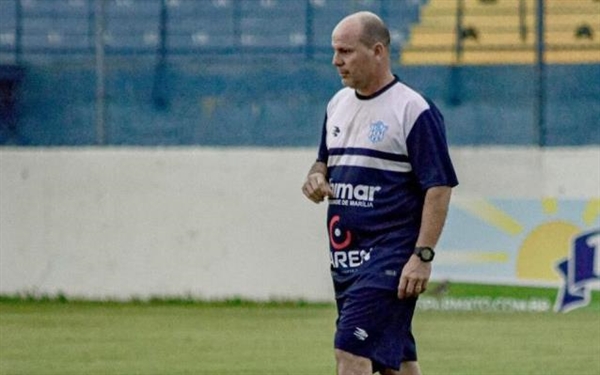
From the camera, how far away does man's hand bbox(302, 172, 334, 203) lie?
20.8 ft

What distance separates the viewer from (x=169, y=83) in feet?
56.9

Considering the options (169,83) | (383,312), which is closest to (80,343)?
(383,312)

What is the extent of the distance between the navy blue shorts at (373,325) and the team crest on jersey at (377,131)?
59 centimetres

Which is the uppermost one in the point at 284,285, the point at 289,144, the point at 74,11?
the point at 74,11

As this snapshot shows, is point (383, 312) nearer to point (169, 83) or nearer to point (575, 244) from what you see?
point (575, 244)

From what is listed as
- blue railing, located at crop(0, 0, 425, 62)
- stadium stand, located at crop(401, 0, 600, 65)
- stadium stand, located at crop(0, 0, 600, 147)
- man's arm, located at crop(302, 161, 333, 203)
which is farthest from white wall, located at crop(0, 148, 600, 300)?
man's arm, located at crop(302, 161, 333, 203)

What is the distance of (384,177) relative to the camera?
20.6ft

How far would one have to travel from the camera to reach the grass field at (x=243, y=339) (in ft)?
32.5

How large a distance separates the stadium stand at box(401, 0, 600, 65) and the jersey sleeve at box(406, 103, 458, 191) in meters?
10.5

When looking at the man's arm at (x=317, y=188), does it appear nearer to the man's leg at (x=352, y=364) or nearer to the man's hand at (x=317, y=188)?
the man's hand at (x=317, y=188)

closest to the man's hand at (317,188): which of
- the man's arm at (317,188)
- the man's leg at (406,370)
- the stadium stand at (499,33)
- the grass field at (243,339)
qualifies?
the man's arm at (317,188)

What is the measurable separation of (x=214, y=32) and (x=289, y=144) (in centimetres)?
292

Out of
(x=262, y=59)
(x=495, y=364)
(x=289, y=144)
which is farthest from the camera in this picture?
(x=262, y=59)

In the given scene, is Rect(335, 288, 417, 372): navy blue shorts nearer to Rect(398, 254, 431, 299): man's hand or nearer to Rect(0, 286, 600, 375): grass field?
Rect(398, 254, 431, 299): man's hand
